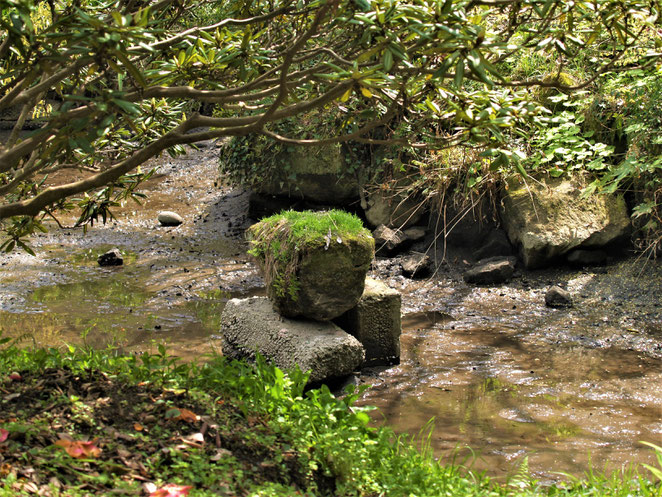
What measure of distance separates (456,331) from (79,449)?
4.39m

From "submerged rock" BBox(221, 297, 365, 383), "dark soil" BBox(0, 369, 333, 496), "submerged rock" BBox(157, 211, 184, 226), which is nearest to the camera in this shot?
"dark soil" BBox(0, 369, 333, 496)

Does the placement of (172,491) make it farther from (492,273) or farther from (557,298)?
(492,273)

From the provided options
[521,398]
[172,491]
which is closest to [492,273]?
[521,398]

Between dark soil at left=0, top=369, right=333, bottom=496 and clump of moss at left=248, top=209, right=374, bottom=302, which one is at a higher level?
clump of moss at left=248, top=209, right=374, bottom=302

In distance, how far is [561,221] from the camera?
7809mm

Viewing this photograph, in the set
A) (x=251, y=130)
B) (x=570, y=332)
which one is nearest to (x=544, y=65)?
(x=570, y=332)

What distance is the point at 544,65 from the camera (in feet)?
30.4

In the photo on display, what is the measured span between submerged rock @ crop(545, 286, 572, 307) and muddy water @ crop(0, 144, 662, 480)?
0.40 ft

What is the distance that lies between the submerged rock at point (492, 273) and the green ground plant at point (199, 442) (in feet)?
12.8

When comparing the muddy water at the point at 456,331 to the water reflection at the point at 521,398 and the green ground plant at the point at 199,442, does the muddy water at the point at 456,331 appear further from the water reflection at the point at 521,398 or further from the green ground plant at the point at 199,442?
A: the green ground plant at the point at 199,442

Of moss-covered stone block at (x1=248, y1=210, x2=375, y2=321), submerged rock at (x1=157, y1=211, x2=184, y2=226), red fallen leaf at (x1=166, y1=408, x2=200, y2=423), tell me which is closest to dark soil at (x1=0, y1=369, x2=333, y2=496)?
red fallen leaf at (x1=166, y1=408, x2=200, y2=423)

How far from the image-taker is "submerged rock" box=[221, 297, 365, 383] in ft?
16.6

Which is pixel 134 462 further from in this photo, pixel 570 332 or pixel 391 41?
pixel 570 332

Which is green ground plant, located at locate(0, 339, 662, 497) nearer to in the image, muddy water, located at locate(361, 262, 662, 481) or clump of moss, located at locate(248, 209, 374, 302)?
muddy water, located at locate(361, 262, 662, 481)
